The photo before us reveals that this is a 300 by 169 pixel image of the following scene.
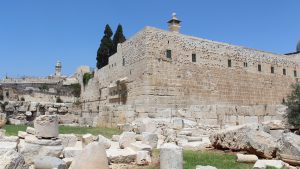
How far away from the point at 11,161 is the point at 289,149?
6.26m

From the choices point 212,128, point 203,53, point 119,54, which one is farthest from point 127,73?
point 212,128

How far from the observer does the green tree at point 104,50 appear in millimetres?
32656

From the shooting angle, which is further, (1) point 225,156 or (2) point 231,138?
(2) point 231,138

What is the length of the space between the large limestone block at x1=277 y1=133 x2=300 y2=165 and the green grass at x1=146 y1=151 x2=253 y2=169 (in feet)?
3.51

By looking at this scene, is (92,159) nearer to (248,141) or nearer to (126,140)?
(126,140)

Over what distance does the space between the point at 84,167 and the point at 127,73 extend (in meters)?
14.8

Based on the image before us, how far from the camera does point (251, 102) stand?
23266 mm

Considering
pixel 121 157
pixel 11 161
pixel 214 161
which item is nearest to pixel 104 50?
pixel 121 157

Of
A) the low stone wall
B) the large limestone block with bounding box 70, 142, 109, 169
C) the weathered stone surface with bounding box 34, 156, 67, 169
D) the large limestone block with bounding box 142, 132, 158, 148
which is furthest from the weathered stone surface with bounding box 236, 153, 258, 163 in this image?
the low stone wall

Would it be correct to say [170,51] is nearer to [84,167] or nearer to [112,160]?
[112,160]

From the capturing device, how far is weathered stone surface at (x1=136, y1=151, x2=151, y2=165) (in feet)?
25.1

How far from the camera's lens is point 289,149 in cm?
816

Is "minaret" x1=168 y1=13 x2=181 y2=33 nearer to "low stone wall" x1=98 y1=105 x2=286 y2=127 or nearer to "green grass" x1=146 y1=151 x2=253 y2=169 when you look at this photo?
"low stone wall" x1=98 y1=105 x2=286 y2=127

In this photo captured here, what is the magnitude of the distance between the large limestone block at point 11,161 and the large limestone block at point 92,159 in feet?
4.44
